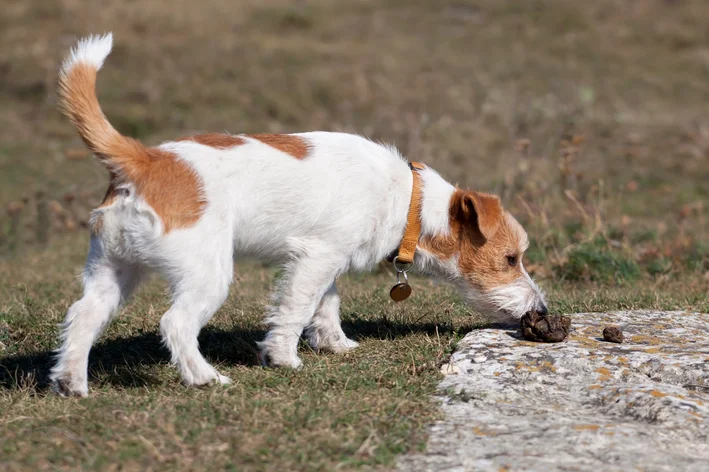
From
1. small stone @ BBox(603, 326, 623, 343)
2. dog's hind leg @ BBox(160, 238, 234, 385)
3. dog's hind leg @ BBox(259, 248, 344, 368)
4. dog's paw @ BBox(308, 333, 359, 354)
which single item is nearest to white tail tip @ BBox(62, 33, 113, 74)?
dog's hind leg @ BBox(160, 238, 234, 385)

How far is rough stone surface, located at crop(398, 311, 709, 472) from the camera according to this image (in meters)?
3.53

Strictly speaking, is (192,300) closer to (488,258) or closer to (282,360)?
(282,360)

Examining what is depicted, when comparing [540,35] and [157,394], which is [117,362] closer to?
[157,394]

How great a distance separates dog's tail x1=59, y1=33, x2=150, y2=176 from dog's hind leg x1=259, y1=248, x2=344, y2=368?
99 cm

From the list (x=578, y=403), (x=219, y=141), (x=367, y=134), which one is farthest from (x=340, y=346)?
(x=367, y=134)

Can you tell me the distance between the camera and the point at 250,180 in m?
4.59

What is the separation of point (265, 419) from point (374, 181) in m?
1.57

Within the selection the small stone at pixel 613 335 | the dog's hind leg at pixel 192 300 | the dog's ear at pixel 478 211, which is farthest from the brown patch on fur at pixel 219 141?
the small stone at pixel 613 335

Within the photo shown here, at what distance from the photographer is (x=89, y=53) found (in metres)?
4.59

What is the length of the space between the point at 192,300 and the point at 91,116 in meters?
1.05

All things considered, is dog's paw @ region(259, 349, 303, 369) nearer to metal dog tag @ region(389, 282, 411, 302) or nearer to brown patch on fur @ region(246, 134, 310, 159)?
metal dog tag @ region(389, 282, 411, 302)

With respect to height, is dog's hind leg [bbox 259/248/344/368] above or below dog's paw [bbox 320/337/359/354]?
above

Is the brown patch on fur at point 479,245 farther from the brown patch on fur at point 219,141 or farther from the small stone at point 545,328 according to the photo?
the brown patch on fur at point 219,141

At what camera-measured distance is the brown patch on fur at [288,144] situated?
188 inches
